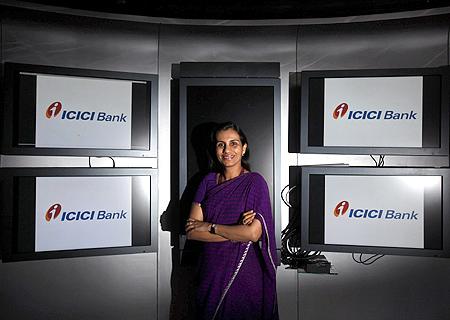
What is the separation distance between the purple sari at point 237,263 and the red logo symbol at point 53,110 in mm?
1064

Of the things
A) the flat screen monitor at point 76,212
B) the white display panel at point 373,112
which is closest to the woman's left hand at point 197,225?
the flat screen monitor at point 76,212

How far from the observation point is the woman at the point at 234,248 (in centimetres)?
208

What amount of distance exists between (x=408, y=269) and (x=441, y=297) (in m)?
0.25

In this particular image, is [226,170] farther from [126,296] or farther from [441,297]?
[441,297]

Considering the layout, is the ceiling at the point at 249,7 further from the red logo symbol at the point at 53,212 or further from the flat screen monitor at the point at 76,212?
the red logo symbol at the point at 53,212

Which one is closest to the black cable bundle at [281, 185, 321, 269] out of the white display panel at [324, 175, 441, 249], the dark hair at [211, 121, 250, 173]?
the white display panel at [324, 175, 441, 249]

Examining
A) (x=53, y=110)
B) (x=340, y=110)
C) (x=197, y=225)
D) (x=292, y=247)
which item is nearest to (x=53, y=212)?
(x=53, y=110)

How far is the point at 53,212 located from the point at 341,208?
1.73m

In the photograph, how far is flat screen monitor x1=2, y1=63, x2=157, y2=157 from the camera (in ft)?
7.54

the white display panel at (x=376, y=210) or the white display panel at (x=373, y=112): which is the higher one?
the white display panel at (x=373, y=112)

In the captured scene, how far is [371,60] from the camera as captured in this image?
260cm

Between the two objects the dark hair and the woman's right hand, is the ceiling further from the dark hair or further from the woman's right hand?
the woman's right hand

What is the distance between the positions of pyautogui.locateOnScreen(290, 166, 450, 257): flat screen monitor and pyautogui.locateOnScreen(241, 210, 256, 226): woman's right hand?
505 millimetres

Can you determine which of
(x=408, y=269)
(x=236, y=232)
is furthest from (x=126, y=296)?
(x=408, y=269)
